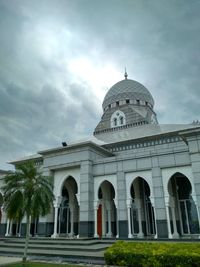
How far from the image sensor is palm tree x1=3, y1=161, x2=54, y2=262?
13.8 m

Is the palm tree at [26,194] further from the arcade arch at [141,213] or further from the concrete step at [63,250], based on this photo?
the arcade arch at [141,213]

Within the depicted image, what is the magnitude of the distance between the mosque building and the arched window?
6.95 m

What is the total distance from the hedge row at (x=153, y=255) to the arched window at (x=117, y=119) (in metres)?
22.2

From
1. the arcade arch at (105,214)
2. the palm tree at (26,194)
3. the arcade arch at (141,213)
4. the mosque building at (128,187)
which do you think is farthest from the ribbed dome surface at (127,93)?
the palm tree at (26,194)

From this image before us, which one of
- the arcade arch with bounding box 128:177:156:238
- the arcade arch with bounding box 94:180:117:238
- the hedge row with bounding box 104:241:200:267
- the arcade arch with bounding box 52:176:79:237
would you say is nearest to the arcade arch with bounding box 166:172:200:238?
the arcade arch with bounding box 128:177:156:238

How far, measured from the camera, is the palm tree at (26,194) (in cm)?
1383

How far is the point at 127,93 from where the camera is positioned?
36.1m

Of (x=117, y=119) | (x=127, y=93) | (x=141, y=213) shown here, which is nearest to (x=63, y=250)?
(x=141, y=213)

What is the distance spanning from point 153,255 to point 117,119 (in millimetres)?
24652

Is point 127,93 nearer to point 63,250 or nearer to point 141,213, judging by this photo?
point 141,213


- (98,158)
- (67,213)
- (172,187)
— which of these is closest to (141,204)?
(172,187)

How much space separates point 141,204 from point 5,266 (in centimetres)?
1356

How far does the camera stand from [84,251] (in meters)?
15.1

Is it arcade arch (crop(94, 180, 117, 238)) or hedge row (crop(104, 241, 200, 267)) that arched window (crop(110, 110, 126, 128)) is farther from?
hedge row (crop(104, 241, 200, 267))
